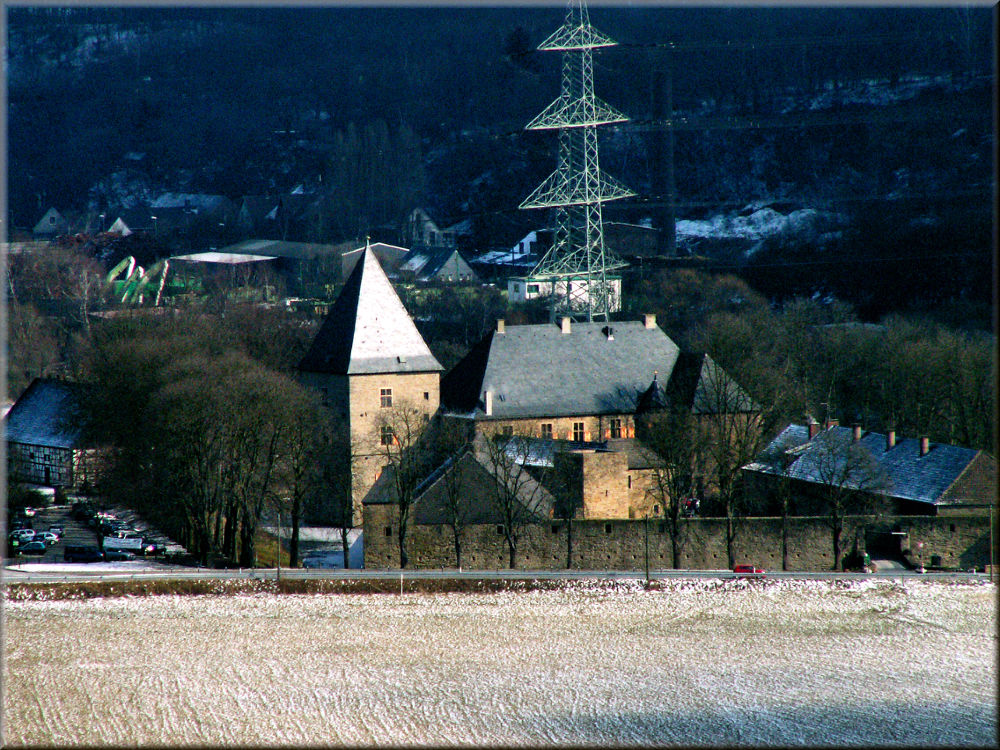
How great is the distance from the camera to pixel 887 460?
177ft

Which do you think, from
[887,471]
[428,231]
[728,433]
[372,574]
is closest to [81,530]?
[372,574]

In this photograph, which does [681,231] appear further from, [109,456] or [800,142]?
[109,456]

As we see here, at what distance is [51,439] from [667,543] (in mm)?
28640

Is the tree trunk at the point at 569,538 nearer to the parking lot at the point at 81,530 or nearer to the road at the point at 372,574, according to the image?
the road at the point at 372,574

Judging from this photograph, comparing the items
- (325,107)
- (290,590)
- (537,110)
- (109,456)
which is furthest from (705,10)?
(290,590)

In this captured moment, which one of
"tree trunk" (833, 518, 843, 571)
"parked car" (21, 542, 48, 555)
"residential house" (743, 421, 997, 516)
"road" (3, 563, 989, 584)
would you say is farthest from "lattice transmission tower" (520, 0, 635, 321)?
"parked car" (21, 542, 48, 555)

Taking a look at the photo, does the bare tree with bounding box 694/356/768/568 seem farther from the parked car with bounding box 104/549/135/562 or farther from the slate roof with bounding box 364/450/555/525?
the parked car with bounding box 104/549/135/562

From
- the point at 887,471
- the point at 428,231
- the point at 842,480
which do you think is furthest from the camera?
the point at 428,231

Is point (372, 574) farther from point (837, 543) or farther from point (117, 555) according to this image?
point (837, 543)

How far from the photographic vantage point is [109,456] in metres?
58.1

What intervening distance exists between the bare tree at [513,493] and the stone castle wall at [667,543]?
1.09 feet

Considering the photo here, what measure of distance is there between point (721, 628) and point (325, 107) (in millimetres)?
160790

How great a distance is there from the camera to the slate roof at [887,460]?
169 feet

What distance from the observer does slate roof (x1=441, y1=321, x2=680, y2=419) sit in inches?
2405
